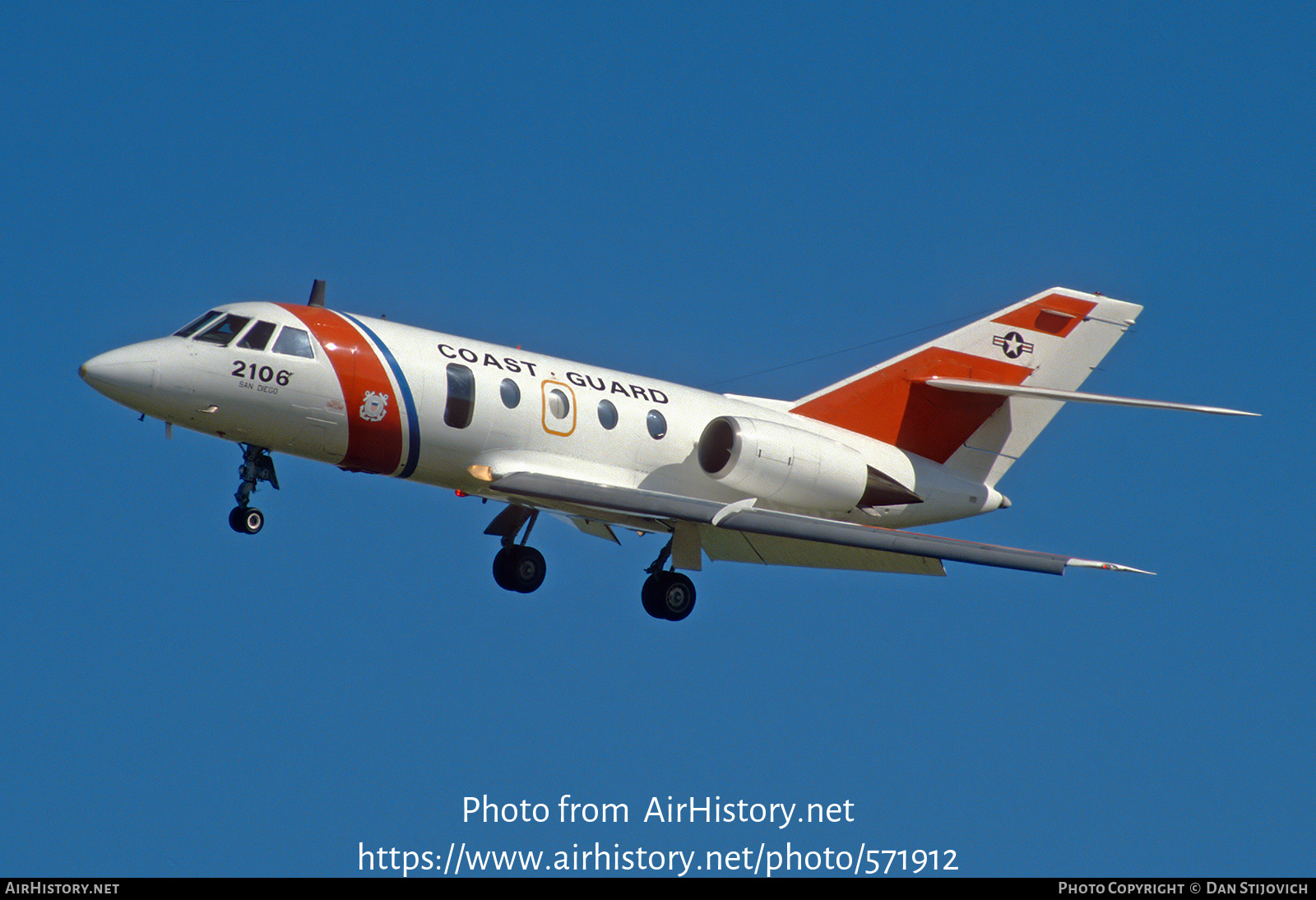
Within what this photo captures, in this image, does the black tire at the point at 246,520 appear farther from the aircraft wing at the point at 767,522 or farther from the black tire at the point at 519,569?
the black tire at the point at 519,569

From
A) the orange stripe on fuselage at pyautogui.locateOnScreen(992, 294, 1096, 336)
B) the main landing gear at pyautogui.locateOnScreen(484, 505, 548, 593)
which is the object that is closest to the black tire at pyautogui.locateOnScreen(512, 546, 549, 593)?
the main landing gear at pyautogui.locateOnScreen(484, 505, 548, 593)

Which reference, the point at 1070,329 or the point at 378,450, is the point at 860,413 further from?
the point at 378,450

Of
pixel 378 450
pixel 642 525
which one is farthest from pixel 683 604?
pixel 378 450

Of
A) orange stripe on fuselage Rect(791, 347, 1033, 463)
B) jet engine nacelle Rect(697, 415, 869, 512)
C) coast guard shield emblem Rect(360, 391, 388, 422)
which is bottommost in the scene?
coast guard shield emblem Rect(360, 391, 388, 422)

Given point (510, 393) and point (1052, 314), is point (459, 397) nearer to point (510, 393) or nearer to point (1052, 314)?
point (510, 393)

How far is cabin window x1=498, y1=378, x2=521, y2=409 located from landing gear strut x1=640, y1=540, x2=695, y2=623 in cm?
349

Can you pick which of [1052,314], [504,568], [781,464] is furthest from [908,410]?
[504,568]

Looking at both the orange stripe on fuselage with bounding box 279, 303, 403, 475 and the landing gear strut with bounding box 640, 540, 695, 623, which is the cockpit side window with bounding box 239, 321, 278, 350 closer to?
the orange stripe on fuselage with bounding box 279, 303, 403, 475

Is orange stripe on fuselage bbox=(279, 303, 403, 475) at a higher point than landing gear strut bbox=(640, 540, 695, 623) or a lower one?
higher

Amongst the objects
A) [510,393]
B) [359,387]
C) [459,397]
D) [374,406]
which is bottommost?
[374,406]

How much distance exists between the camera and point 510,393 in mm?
22641

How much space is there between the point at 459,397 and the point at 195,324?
11.7 feet

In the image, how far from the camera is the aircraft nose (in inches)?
813

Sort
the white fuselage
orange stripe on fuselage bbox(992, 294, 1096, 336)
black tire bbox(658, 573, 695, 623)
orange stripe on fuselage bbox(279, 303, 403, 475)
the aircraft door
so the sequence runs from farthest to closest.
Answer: orange stripe on fuselage bbox(992, 294, 1096, 336), black tire bbox(658, 573, 695, 623), the aircraft door, orange stripe on fuselage bbox(279, 303, 403, 475), the white fuselage
